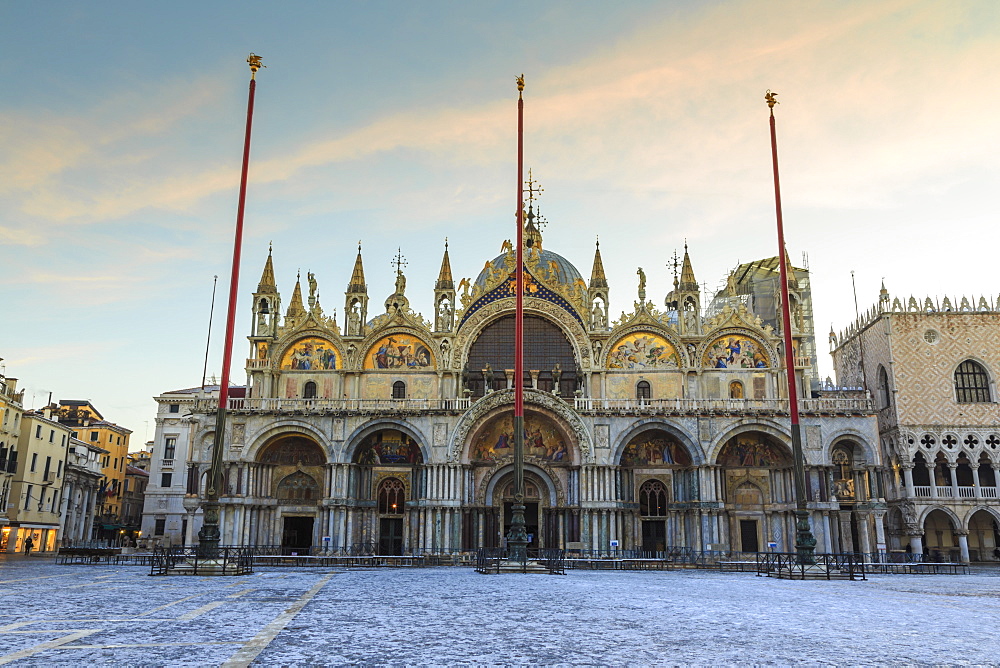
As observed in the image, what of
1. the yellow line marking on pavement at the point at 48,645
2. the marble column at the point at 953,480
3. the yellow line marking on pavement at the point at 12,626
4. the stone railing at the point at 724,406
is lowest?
the yellow line marking on pavement at the point at 12,626

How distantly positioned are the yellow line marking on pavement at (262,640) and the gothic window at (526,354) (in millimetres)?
30443

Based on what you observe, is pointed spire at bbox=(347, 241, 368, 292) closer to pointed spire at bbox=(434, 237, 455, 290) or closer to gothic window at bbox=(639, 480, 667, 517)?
pointed spire at bbox=(434, 237, 455, 290)

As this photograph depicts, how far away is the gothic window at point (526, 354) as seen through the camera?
45688 mm

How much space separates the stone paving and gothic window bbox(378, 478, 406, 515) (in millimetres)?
23662

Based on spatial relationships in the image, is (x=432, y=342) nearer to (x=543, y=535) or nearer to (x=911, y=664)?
(x=543, y=535)

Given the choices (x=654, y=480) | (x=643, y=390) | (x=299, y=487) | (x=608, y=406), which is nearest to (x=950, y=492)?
(x=654, y=480)

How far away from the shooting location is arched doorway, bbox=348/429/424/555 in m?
43.5

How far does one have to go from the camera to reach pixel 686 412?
41.6 meters

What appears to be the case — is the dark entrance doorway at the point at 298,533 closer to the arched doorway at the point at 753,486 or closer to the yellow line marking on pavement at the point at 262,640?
the arched doorway at the point at 753,486

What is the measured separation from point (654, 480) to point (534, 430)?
710 centimetres

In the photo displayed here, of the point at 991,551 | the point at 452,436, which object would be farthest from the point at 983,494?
the point at 452,436

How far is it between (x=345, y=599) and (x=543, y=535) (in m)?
27.4

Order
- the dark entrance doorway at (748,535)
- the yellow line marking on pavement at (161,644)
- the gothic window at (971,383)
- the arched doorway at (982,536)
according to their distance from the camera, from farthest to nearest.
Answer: the gothic window at (971,383)
the arched doorway at (982,536)
the dark entrance doorway at (748,535)
the yellow line marking on pavement at (161,644)

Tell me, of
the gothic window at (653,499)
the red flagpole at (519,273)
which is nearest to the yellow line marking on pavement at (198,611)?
the red flagpole at (519,273)
